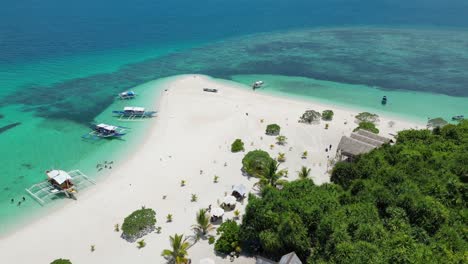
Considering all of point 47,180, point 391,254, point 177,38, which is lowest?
→ point 47,180

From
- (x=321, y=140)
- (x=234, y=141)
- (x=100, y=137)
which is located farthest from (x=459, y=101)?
(x=100, y=137)

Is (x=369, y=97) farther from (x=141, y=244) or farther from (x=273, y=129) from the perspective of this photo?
(x=141, y=244)

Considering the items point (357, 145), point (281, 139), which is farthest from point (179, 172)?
point (357, 145)

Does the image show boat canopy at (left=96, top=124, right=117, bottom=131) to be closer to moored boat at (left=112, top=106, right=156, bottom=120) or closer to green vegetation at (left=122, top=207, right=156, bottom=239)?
moored boat at (left=112, top=106, right=156, bottom=120)

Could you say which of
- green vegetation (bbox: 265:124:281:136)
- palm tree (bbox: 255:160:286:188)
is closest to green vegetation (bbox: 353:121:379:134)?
green vegetation (bbox: 265:124:281:136)

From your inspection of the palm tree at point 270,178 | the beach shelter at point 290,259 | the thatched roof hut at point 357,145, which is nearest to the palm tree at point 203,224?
the palm tree at point 270,178

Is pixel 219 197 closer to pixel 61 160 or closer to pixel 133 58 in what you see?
pixel 61 160
